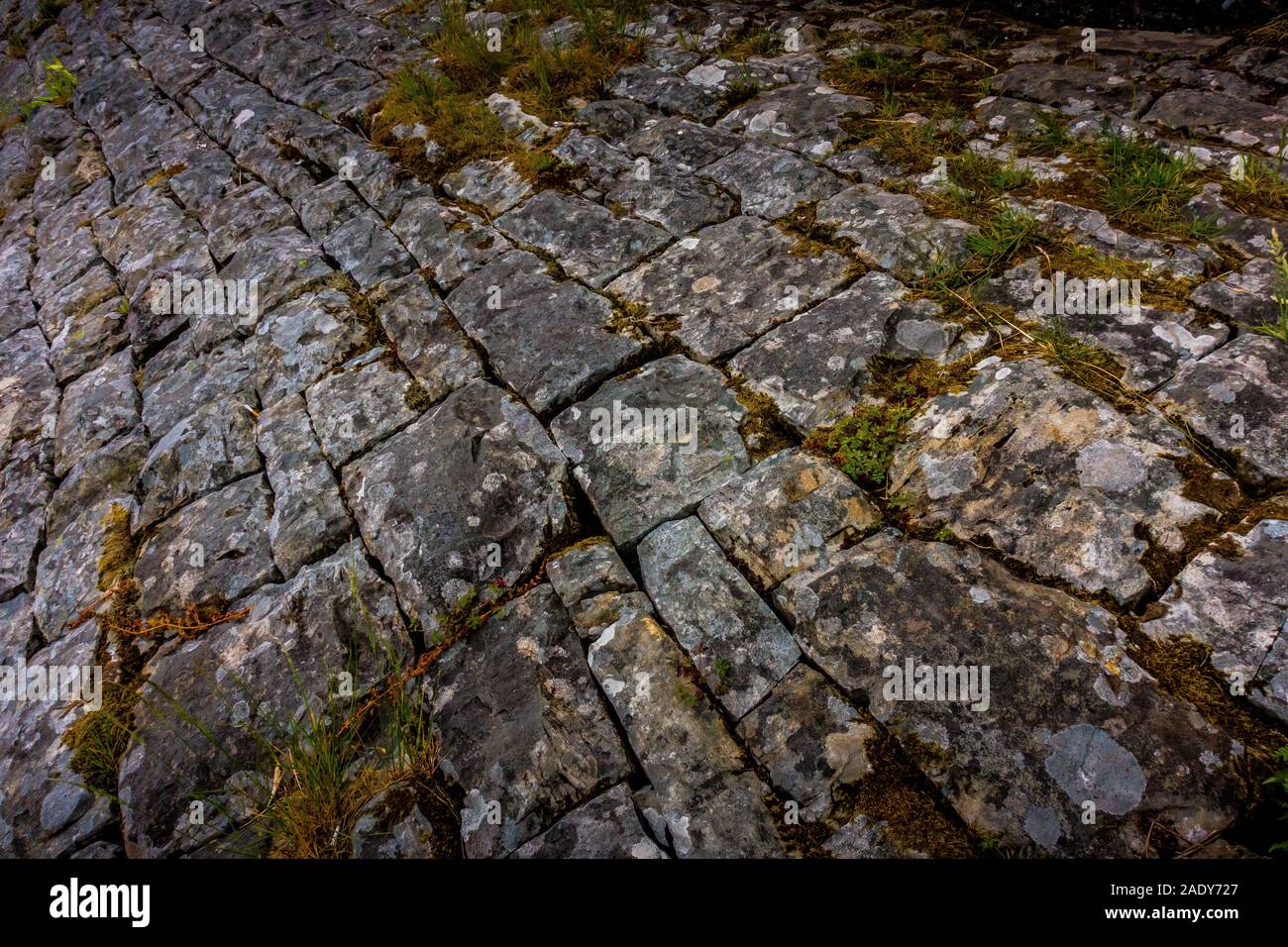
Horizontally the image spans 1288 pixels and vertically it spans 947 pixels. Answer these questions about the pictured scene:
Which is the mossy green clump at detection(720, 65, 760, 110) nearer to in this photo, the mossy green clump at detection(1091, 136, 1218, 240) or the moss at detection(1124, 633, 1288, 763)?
the mossy green clump at detection(1091, 136, 1218, 240)

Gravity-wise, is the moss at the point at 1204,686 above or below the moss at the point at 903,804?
above

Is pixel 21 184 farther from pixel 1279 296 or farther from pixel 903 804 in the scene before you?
pixel 1279 296

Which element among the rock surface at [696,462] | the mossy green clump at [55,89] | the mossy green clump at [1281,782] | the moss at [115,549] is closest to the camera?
the mossy green clump at [1281,782]

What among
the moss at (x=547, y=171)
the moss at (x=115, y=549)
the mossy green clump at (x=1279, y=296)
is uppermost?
the moss at (x=547, y=171)

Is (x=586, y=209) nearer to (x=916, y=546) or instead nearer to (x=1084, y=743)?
(x=916, y=546)

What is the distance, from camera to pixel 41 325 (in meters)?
4.98

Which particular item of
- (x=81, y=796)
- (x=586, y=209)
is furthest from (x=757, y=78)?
(x=81, y=796)

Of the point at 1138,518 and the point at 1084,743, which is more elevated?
the point at 1138,518

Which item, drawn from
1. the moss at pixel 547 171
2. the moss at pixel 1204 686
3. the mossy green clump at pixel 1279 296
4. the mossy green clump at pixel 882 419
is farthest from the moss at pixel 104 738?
the mossy green clump at pixel 1279 296

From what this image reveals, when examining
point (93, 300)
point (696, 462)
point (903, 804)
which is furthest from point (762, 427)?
point (93, 300)

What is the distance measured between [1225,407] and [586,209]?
3.42 m

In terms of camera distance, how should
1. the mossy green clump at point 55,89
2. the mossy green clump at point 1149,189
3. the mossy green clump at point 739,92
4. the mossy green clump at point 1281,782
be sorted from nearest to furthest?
the mossy green clump at point 1281,782, the mossy green clump at point 1149,189, the mossy green clump at point 739,92, the mossy green clump at point 55,89

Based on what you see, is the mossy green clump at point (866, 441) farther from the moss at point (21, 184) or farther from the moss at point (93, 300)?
the moss at point (21, 184)

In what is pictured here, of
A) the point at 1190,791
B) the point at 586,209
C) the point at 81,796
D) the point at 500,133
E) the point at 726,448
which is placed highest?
the point at 500,133
